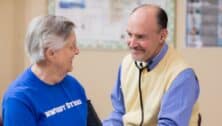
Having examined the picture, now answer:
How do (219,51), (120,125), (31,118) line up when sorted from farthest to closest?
1. (219,51)
2. (120,125)
3. (31,118)

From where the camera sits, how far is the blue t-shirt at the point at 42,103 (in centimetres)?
138

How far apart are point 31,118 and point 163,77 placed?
651 millimetres

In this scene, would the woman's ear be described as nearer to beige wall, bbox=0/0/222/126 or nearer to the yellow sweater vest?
the yellow sweater vest

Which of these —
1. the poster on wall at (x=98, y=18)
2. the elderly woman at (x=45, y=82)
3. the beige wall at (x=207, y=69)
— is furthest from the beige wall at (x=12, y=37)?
the elderly woman at (x=45, y=82)

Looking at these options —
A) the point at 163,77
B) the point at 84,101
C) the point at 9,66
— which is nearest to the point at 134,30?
the point at 163,77

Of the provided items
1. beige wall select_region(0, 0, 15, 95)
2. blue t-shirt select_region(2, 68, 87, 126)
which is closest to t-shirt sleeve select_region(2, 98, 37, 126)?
blue t-shirt select_region(2, 68, 87, 126)

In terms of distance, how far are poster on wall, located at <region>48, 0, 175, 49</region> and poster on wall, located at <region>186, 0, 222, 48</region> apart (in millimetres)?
340

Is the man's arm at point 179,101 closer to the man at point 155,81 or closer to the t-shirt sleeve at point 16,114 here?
the man at point 155,81

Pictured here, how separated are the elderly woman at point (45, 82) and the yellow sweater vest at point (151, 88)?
390 millimetres

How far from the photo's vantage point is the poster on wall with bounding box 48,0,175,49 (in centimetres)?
302

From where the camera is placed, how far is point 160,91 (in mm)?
1793

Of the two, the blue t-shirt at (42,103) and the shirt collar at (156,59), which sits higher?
the shirt collar at (156,59)

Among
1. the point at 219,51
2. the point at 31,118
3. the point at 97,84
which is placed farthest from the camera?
the point at 97,84

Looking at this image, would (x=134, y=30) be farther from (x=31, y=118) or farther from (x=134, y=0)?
(x=134, y=0)
